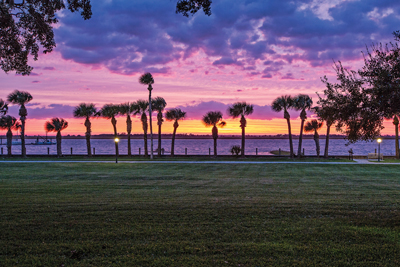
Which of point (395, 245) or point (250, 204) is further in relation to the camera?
point (250, 204)

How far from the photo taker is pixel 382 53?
7426 millimetres

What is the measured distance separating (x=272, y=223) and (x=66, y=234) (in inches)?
164

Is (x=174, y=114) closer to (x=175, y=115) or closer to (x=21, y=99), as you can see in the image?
(x=175, y=115)

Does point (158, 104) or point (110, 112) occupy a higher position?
point (158, 104)

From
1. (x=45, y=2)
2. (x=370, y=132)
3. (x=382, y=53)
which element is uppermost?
(x=45, y=2)

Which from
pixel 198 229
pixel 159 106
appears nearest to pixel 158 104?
pixel 159 106

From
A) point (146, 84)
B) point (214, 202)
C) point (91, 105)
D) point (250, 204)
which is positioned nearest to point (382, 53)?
point (250, 204)

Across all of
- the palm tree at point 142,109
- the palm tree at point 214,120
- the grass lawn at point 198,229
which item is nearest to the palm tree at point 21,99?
the palm tree at point 142,109

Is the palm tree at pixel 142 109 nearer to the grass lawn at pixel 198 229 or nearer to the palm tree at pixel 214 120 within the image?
the palm tree at pixel 214 120

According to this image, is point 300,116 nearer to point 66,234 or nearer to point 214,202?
point 214,202

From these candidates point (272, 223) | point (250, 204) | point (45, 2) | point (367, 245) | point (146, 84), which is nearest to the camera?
point (367, 245)

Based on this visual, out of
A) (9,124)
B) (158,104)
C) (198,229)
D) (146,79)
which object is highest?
(146,79)

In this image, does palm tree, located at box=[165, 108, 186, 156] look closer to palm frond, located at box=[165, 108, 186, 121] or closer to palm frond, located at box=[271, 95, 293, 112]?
palm frond, located at box=[165, 108, 186, 121]

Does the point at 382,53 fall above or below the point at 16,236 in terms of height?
above
